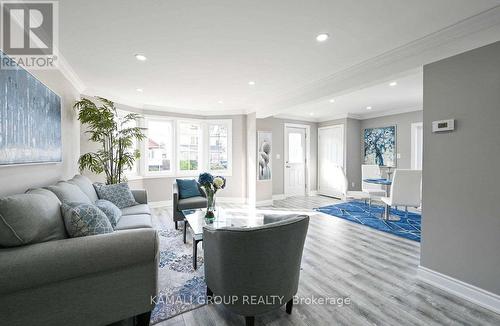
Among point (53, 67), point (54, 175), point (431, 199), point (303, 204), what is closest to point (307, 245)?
point (431, 199)

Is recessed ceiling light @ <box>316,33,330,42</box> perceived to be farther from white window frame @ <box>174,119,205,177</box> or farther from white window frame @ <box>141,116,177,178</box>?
white window frame @ <box>141,116,177,178</box>

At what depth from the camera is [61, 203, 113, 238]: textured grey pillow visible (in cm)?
153

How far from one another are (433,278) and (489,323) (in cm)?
52

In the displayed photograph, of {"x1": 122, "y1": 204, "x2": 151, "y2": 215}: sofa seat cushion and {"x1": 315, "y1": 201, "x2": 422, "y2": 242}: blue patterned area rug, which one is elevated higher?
{"x1": 122, "y1": 204, "x2": 151, "y2": 215}: sofa seat cushion

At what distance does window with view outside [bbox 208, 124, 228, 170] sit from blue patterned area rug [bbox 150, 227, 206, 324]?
10.0 feet

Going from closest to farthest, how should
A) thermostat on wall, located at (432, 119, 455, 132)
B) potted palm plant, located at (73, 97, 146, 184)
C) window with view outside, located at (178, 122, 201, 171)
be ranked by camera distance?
thermostat on wall, located at (432, 119, 455, 132) → potted palm plant, located at (73, 97, 146, 184) → window with view outside, located at (178, 122, 201, 171)

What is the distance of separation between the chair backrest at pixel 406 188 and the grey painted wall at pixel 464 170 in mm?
1621

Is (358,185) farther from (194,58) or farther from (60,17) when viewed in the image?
(60,17)

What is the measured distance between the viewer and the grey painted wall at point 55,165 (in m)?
1.79

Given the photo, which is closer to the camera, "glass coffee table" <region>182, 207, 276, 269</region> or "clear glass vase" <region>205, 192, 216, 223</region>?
"glass coffee table" <region>182, 207, 276, 269</region>

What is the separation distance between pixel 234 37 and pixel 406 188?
3.67 meters

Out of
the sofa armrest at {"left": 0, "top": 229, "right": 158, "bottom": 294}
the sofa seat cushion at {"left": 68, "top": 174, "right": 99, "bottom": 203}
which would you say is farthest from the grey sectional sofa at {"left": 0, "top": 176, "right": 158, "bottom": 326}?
the sofa seat cushion at {"left": 68, "top": 174, "right": 99, "bottom": 203}

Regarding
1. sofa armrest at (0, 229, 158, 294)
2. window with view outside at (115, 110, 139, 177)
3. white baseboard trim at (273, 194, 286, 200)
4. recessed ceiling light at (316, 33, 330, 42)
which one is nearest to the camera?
sofa armrest at (0, 229, 158, 294)

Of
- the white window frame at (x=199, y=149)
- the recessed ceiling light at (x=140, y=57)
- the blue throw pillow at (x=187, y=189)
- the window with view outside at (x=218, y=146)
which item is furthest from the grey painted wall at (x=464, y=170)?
the white window frame at (x=199, y=149)
